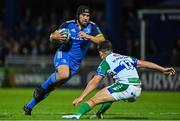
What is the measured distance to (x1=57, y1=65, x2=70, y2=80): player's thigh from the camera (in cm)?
1638

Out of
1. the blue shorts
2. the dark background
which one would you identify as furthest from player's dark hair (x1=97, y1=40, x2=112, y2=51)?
the dark background

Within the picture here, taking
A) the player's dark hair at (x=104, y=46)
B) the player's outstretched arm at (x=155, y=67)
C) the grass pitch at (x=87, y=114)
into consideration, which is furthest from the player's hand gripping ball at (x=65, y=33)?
the player's outstretched arm at (x=155, y=67)

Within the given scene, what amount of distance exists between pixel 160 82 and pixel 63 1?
16204 mm

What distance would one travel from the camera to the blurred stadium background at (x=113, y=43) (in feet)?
99.9

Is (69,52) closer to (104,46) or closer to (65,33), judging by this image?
(65,33)

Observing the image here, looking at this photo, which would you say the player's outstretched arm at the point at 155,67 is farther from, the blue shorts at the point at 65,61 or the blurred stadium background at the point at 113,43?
the blurred stadium background at the point at 113,43

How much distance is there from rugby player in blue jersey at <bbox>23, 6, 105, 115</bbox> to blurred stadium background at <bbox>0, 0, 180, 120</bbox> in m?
12.2

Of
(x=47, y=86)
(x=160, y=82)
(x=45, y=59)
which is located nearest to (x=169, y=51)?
(x=160, y=82)

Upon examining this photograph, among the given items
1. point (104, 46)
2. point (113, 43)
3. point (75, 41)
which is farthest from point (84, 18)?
point (113, 43)

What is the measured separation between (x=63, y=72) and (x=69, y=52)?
2.07 ft

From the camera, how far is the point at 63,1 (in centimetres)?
4403

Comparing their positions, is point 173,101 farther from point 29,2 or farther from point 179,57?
point 29,2

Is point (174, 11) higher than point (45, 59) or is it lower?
higher

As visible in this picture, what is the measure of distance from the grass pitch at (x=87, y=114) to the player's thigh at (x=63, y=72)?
866mm
